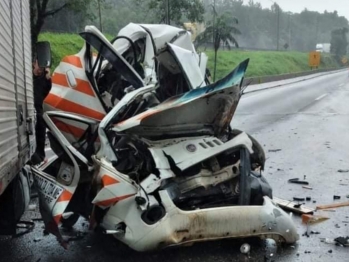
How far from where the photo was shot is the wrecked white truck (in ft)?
13.6

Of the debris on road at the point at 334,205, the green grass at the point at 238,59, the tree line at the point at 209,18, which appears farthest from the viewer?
the green grass at the point at 238,59

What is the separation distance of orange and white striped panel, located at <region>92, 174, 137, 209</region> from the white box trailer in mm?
649

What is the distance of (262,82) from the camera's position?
38.5m

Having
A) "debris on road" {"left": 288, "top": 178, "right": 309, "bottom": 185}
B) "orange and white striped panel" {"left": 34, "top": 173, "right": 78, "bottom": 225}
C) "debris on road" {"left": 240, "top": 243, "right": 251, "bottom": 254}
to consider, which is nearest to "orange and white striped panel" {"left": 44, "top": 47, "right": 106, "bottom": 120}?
"orange and white striped panel" {"left": 34, "top": 173, "right": 78, "bottom": 225}

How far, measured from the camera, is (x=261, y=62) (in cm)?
5400

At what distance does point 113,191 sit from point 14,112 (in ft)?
3.25

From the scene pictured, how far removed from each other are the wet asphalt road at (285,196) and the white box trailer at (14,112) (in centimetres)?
49

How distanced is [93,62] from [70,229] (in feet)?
5.30

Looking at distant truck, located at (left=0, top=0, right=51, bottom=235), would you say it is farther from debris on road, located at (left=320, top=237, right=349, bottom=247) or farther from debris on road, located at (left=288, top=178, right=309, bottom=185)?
debris on road, located at (left=288, top=178, right=309, bottom=185)

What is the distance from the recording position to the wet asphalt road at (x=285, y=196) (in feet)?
14.5

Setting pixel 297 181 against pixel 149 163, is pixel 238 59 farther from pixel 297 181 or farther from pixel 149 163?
pixel 149 163

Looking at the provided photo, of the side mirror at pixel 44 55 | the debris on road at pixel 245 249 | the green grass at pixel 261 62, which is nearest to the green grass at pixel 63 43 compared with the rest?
the green grass at pixel 261 62

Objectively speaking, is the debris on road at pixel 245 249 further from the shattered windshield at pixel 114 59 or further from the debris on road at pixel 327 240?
the shattered windshield at pixel 114 59

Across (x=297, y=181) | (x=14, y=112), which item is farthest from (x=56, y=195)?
(x=297, y=181)
